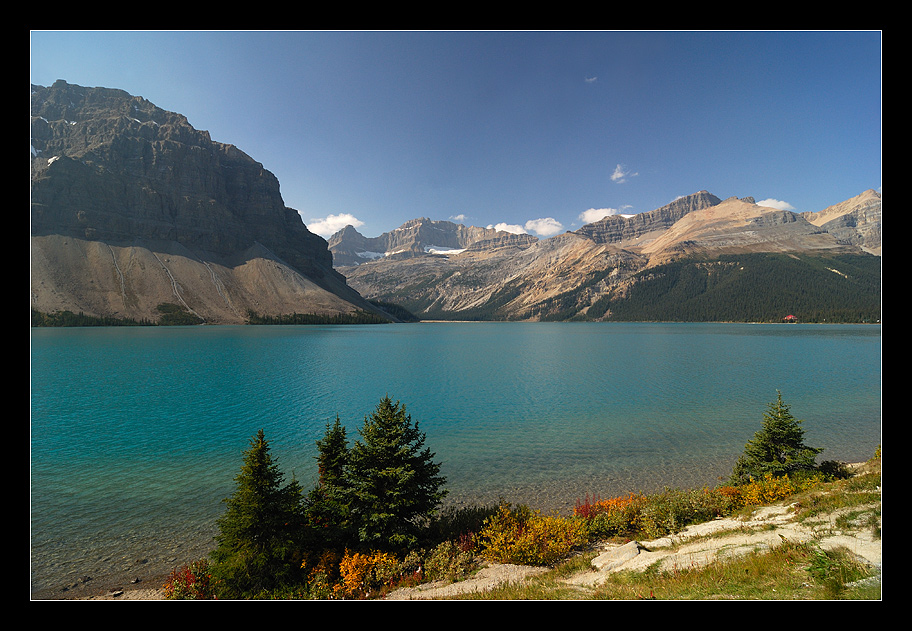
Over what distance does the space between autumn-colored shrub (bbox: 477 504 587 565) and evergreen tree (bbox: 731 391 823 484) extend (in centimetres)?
1010

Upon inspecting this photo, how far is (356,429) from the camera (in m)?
29.2

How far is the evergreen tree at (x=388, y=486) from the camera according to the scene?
1239cm

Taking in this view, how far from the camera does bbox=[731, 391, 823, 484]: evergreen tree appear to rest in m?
16.7

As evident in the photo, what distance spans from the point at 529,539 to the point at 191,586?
35.7 ft

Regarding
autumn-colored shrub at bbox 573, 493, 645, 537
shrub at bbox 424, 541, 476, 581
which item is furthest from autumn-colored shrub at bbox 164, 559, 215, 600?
autumn-colored shrub at bbox 573, 493, 645, 537

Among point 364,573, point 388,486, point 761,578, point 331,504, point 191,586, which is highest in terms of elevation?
point 761,578

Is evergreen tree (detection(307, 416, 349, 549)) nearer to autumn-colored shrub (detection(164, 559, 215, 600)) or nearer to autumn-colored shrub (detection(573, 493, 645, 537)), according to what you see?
autumn-colored shrub (detection(164, 559, 215, 600))

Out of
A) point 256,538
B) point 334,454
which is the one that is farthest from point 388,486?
point 256,538

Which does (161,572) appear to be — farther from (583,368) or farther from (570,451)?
(583,368)

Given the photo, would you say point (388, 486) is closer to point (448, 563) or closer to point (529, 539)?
point (448, 563)

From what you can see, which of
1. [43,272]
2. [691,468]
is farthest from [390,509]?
[43,272]

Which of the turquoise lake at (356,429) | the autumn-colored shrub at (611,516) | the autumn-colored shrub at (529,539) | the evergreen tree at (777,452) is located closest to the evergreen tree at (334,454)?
the turquoise lake at (356,429)

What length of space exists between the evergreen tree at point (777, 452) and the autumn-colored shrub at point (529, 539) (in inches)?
398
